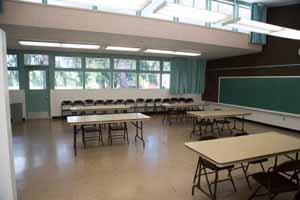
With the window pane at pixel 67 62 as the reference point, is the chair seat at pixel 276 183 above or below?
below

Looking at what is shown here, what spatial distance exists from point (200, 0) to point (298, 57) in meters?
Result: 3.39

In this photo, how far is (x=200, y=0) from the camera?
6.19m

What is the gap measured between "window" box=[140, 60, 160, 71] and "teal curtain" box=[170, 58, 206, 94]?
0.75 metres

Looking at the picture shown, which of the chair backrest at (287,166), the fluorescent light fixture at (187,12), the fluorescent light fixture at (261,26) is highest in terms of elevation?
the fluorescent light fixture at (187,12)

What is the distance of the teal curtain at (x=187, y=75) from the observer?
915 centimetres

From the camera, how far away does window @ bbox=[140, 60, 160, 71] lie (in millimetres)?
8914

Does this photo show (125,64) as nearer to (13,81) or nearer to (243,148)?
(13,81)

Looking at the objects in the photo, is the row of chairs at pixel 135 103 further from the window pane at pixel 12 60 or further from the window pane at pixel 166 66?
the window pane at pixel 12 60

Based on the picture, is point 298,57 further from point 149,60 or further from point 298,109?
point 149,60

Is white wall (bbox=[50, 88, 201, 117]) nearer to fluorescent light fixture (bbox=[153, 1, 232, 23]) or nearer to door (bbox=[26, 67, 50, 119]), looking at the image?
door (bbox=[26, 67, 50, 119])

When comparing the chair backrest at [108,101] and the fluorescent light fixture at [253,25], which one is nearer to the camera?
the fluorescent light fixture at [253,25]

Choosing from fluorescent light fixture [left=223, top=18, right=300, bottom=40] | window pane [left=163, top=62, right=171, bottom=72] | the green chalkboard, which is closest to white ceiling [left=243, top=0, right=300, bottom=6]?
the green chalkboard

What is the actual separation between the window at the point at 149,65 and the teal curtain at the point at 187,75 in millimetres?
745

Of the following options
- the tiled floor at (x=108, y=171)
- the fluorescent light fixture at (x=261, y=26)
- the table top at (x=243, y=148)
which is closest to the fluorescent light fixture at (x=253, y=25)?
the fluorescent light fixture at (x=261, y=26)
